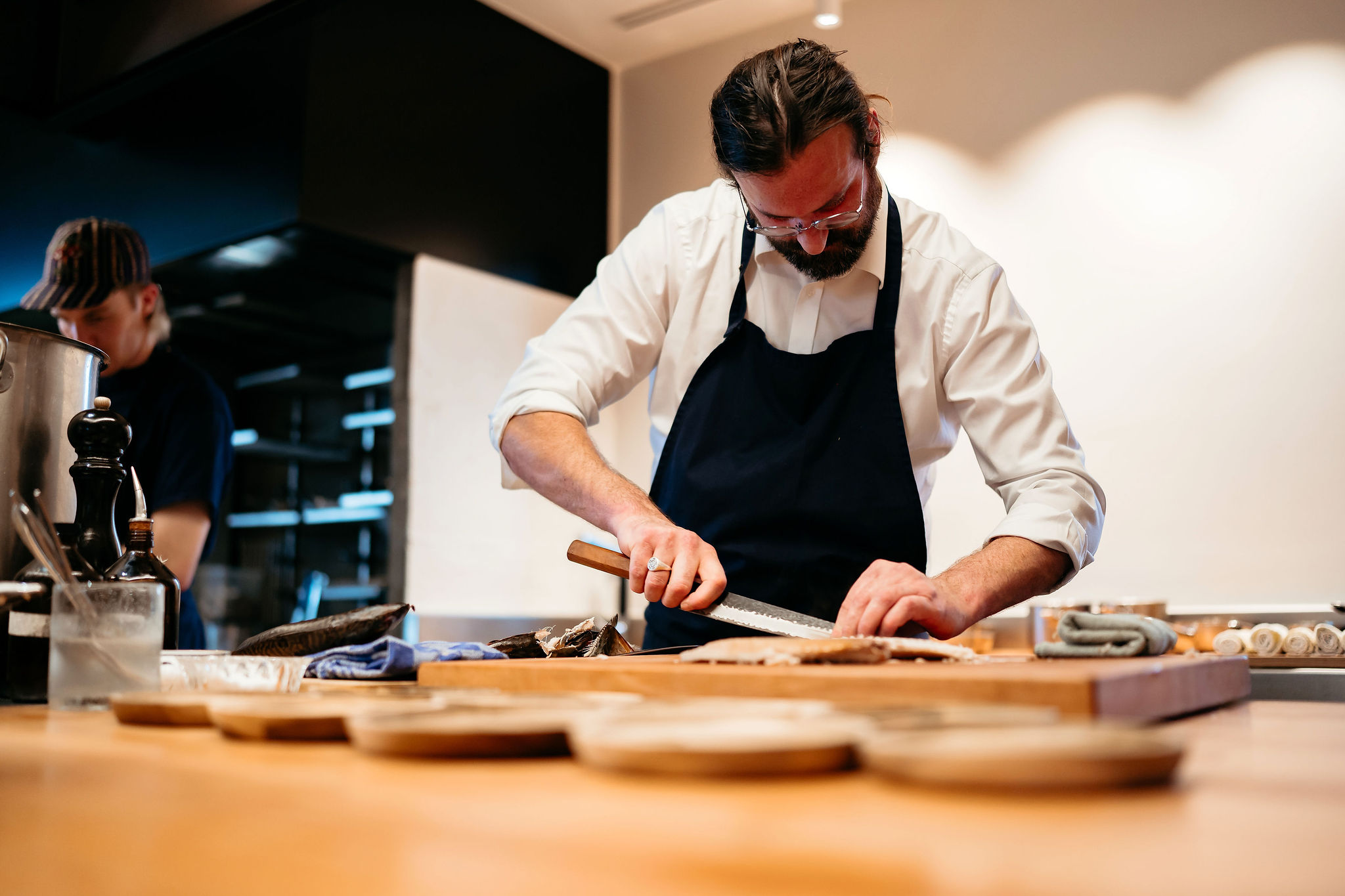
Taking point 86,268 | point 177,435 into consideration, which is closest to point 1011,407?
point 177,435

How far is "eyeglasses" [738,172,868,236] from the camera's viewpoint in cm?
161

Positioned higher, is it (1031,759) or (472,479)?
(472,479)

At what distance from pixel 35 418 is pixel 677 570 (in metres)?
0.75

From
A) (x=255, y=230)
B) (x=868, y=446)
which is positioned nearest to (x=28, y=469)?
(x=868, y=446)

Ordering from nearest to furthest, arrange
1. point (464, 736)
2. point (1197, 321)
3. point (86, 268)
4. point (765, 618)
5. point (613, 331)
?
1. point (464, 736)
2. point (765, 618)
3. point (613, 331)
4. point (86, 268)
5. point (1197, 321)

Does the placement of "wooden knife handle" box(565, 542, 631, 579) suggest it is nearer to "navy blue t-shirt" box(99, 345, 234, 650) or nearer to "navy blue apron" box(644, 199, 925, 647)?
"navy blue apron" box(644, 199, 925, 647)

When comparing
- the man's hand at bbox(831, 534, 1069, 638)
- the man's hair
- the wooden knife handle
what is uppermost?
the man's hair

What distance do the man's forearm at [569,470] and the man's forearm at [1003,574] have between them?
16.3 inches

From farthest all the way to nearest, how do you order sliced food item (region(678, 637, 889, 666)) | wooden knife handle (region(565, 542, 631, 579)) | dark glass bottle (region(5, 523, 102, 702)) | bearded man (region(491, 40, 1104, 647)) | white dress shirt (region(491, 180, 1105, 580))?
1. white dress shirt (region(491, 180, 1105, 580))
2. bearded man (region(491, 40, 1104, 647))
3. wooden knife handle (region(565, 542, 631, 579))
4. dark glass bottle (region(5, 523, 102, 702))
5. sliced food item (region(678, 637, 889, 666))

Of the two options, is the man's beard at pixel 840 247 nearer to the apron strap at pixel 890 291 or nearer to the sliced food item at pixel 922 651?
the apron strap at pixel 890 291

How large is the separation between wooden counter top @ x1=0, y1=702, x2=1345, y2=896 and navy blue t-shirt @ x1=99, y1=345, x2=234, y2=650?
1.74 metres

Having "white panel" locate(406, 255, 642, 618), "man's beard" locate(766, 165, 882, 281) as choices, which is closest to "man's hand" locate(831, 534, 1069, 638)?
"man's beard" locate(766, 165, 882, 281)

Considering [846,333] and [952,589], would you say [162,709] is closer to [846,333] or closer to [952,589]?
[952,589]

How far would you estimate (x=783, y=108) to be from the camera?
153 centimetres
